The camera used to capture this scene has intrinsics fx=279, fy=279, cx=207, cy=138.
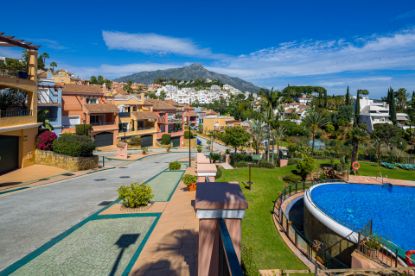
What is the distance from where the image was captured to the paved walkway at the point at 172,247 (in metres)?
8.62

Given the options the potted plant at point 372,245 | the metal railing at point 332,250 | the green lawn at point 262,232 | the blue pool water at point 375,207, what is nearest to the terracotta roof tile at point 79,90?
the green lawn at point 262,232

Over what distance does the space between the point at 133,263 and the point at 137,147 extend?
47447mm

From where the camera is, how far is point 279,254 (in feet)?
43.0

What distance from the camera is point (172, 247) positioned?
1018cm

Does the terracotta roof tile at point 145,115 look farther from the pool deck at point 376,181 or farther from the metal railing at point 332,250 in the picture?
the metal railing at point 332,250

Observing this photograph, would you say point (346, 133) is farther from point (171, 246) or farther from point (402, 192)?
point (171, 246)

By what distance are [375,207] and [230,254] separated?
2161cm

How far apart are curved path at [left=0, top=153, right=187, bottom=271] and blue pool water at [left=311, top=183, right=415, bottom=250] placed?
1362 centimetres

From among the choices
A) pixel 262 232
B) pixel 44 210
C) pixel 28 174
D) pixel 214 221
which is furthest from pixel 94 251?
pixel 28 174

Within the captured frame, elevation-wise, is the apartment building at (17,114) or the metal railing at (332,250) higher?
the apartment building at (17,114)

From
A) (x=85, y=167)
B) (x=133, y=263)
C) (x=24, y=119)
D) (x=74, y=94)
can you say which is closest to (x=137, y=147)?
(x=74, y=94)

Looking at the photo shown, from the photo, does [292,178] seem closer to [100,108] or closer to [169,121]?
[100,108]

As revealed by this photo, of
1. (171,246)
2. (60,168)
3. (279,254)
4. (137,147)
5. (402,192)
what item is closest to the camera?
(171,246)

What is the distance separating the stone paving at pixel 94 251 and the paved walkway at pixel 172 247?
1.73 ft
